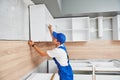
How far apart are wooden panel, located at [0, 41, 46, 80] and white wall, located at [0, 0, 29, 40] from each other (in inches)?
4.1

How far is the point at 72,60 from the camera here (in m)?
3.23

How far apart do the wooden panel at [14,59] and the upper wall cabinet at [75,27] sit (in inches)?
80.2

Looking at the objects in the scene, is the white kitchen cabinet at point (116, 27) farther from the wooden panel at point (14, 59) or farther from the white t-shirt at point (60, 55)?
the wooden panel at point (14, 59)

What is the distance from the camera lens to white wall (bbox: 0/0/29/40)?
1.20 m

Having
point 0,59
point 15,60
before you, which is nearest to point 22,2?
point 15,60

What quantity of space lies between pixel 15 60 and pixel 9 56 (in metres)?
0.15

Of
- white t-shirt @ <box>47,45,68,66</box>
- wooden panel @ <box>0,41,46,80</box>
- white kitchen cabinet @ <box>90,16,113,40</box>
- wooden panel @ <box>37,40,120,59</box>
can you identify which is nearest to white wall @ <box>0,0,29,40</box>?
wooden panel @ <box>0,41,46,80</box>

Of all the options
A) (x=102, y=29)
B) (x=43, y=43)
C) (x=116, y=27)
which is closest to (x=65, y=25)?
(x=102, y=29)

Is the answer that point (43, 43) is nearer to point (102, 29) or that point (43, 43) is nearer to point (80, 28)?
point (80, 28)

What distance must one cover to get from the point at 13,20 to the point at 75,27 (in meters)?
2.31

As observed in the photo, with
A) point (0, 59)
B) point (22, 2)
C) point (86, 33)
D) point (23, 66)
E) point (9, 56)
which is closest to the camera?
point (0, 59)

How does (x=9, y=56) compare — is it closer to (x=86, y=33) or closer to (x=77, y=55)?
(x=77, y=55)

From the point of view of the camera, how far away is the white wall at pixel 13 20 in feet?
3.94

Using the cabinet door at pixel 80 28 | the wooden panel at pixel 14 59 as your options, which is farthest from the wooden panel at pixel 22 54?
the cabinet door at pixel 80 28
